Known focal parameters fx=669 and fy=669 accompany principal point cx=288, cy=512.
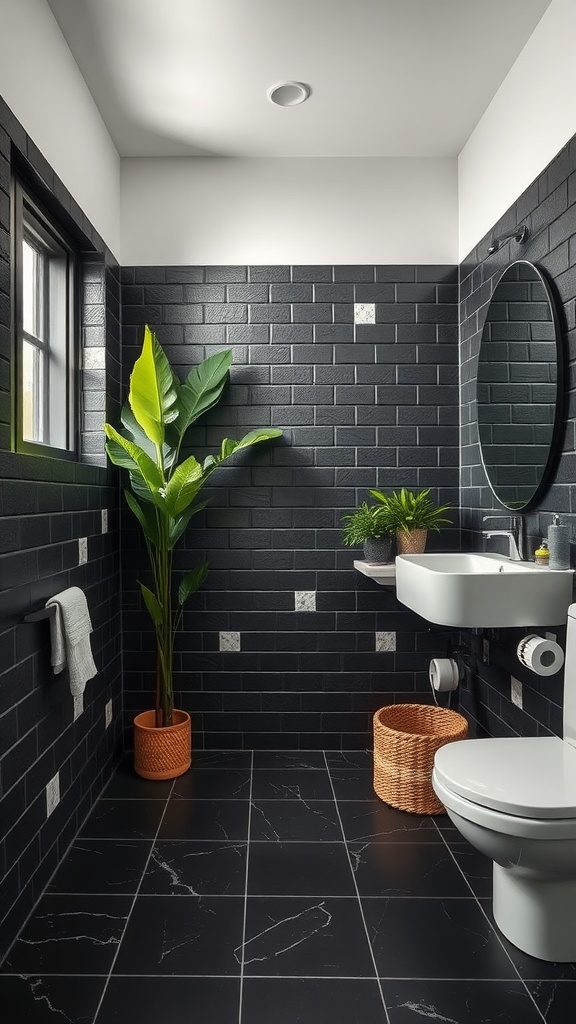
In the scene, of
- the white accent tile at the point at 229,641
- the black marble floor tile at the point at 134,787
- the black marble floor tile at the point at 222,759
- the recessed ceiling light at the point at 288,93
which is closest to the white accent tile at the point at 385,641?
the white accent tile at the point at 229,641

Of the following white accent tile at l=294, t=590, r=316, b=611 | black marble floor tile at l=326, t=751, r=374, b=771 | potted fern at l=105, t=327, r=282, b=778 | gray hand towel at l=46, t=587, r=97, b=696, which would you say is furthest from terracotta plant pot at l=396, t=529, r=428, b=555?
gray hand towel at l=46, t=587, r=97, b=696

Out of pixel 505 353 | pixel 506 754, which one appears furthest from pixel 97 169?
pixel 506 754

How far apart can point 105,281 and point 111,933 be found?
245cm

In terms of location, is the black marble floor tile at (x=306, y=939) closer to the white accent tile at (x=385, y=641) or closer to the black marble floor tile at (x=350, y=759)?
the black marble floor tile at (x=350, y=759)

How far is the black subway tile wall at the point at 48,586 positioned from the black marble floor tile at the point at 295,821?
2.21 feet

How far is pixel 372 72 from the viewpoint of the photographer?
2.58 metres

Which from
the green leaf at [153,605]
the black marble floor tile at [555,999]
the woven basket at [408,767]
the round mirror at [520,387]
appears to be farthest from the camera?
the green leaf at [153,605]

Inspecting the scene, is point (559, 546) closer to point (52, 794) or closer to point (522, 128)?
point (522, 128)

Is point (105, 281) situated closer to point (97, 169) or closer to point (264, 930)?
point (97, 169)

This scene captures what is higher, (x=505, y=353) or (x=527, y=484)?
(x=505, y=353)

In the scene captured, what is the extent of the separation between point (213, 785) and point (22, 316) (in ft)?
6.57

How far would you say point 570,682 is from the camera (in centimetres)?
197

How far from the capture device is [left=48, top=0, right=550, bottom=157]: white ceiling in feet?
7.40

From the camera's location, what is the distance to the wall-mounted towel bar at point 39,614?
1936 millimetres
